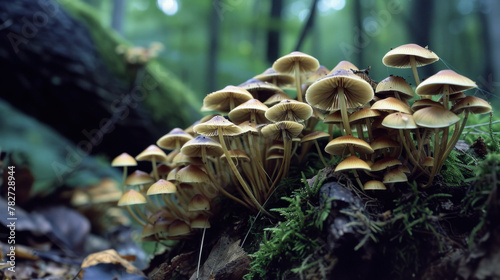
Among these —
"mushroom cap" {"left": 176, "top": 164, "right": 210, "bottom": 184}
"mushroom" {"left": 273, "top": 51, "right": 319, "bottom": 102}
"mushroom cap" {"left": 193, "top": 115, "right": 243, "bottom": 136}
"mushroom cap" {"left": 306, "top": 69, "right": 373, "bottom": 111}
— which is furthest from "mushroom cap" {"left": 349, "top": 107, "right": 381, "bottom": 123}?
"mushroom cap" {"left": 176, "top": 164, "right": 210, "bottom": 184}

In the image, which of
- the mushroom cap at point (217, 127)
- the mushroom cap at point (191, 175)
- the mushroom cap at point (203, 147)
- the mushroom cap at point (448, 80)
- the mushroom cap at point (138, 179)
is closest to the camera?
the mushroom cap at point (448, 80)

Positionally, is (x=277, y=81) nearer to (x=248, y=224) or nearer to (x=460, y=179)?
(x=248, y=224)

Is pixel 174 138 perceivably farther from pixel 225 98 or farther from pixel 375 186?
pixel 375 186

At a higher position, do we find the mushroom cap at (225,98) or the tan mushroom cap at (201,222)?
the mushroom cap at (225,98)

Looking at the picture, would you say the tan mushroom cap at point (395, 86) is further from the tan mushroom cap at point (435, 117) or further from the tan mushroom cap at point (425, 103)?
the tan mushroom cap at point (435, 117)

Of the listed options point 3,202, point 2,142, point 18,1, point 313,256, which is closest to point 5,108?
point 2,142

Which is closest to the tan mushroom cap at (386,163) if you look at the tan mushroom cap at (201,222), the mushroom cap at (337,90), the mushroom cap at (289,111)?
the mushroom cap at (337,90)
